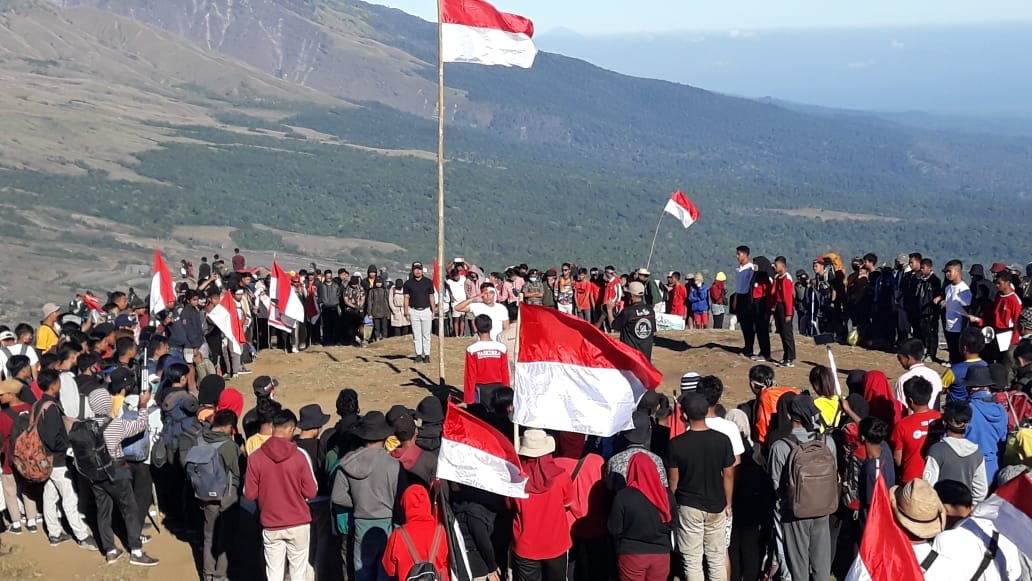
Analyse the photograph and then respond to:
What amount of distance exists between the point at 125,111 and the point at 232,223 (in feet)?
152

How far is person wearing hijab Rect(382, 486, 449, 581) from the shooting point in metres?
7.69

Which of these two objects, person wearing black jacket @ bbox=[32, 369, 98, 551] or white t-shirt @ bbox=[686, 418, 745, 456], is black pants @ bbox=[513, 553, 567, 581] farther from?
person wearing black jacket @ bbox=[32, 369, 98, 551]

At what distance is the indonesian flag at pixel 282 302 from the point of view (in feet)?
59.3

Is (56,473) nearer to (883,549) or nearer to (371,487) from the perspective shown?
(371,487)

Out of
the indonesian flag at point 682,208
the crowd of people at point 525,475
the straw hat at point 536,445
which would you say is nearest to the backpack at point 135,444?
the crowd of people at point 525,475

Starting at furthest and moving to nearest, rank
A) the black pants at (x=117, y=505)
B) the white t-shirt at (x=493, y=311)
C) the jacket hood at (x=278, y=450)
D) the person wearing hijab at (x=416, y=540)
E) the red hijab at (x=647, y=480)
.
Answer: the white t-shirt at (x=493, y=311) < the black pants at (x=117, y=505) < the jacket hood at (x=278, y=450) < the red hijab at (x=647, y=480) < the person wearing hijab at (x=416, y=540)

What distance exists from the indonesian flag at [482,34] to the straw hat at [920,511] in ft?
30.9

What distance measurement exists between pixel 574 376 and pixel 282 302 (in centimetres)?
999

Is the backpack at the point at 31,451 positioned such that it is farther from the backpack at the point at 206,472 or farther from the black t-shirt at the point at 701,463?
the black t-shirt at the point at 701,463

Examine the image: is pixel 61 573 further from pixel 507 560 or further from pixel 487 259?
pixel 487 259

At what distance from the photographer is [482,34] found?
15141 mm

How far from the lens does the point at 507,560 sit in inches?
353

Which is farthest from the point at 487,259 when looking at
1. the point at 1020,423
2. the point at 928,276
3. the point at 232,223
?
the point at 1020,423

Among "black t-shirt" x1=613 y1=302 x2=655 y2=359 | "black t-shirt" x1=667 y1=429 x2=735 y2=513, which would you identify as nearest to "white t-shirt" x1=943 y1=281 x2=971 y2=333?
"black t-shirt" x1=613 y1=302 x2=655 y2=359
